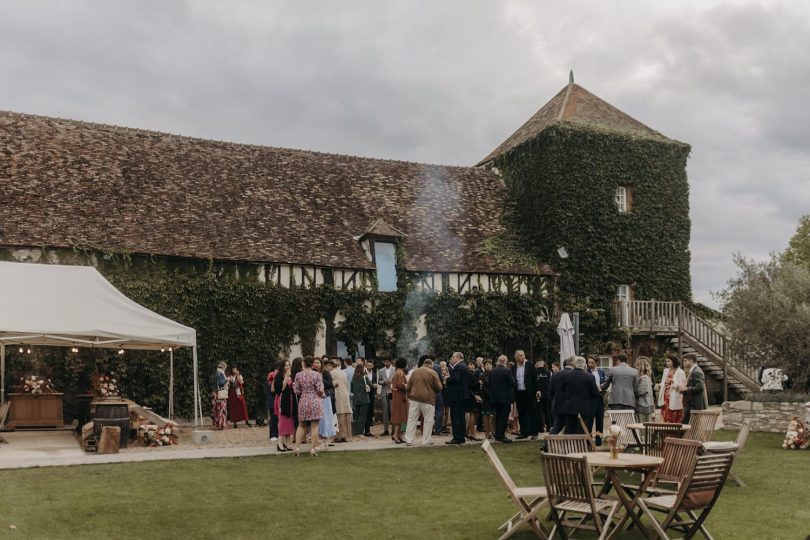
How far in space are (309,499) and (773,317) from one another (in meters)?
12.7

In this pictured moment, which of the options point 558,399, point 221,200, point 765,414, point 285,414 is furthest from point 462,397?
point 221,200

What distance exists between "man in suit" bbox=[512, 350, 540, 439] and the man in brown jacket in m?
1.79

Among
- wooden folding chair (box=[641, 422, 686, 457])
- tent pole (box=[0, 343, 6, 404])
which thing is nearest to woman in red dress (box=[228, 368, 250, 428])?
tent pole (box=[0, 343, 6, 404])

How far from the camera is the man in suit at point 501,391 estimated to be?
47.2 feet

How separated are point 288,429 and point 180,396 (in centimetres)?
678

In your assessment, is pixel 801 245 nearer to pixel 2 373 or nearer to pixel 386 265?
→ pixel 386 265

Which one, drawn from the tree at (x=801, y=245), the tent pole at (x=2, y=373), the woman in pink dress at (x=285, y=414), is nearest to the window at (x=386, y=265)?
the woman in pink dress at (x=285, y=414)

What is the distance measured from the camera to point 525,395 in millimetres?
15164

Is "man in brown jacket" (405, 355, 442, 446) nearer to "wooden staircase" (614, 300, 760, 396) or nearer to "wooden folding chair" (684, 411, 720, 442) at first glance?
"wooden folding chair" (684, 411, 720, 442)

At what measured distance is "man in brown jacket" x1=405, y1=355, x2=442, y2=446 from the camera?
14188 millimetres

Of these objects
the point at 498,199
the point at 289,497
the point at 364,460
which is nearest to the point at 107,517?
the point at 289,497

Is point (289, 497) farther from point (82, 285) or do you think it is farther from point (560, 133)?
point (560, 133)

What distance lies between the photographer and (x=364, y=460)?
1229 cm

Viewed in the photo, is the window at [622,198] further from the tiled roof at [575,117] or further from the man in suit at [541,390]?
the man in suit at [541,390]
